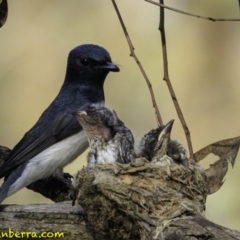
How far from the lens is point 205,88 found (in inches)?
279

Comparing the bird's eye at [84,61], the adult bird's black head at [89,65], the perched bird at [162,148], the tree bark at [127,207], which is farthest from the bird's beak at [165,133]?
the bird's eye at [84,61]

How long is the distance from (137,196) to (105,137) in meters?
0.84

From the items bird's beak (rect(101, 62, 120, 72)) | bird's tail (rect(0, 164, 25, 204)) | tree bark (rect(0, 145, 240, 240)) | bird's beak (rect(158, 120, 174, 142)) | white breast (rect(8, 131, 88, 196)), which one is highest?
bird's beak (rect(101, 62, 120, 72))

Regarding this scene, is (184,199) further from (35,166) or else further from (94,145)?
(35,166)

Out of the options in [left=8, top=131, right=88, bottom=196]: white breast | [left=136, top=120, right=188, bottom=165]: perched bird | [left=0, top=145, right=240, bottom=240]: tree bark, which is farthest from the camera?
[left=8, top=131, right=88, bottom=196]: white breast

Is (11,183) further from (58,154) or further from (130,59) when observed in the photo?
(130,59)

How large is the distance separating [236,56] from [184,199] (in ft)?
14.0

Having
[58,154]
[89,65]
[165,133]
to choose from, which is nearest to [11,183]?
[58,154]

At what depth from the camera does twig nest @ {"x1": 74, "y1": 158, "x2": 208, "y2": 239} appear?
3090 mm

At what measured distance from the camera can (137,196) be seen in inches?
126

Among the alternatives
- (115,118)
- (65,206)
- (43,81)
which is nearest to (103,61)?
(115,118)

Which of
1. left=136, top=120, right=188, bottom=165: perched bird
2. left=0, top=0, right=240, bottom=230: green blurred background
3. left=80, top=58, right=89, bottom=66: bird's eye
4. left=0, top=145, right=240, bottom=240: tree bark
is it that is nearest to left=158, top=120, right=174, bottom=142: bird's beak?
left=136, top=120, right=188, bottom=165: perched bird

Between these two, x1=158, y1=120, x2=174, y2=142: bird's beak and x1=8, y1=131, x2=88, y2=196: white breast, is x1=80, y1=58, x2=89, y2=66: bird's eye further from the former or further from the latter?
x1=158, y1=120, x2=174, y2=142: bird's beak

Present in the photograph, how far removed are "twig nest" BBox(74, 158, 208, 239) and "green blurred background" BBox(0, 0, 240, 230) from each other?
132 inches
